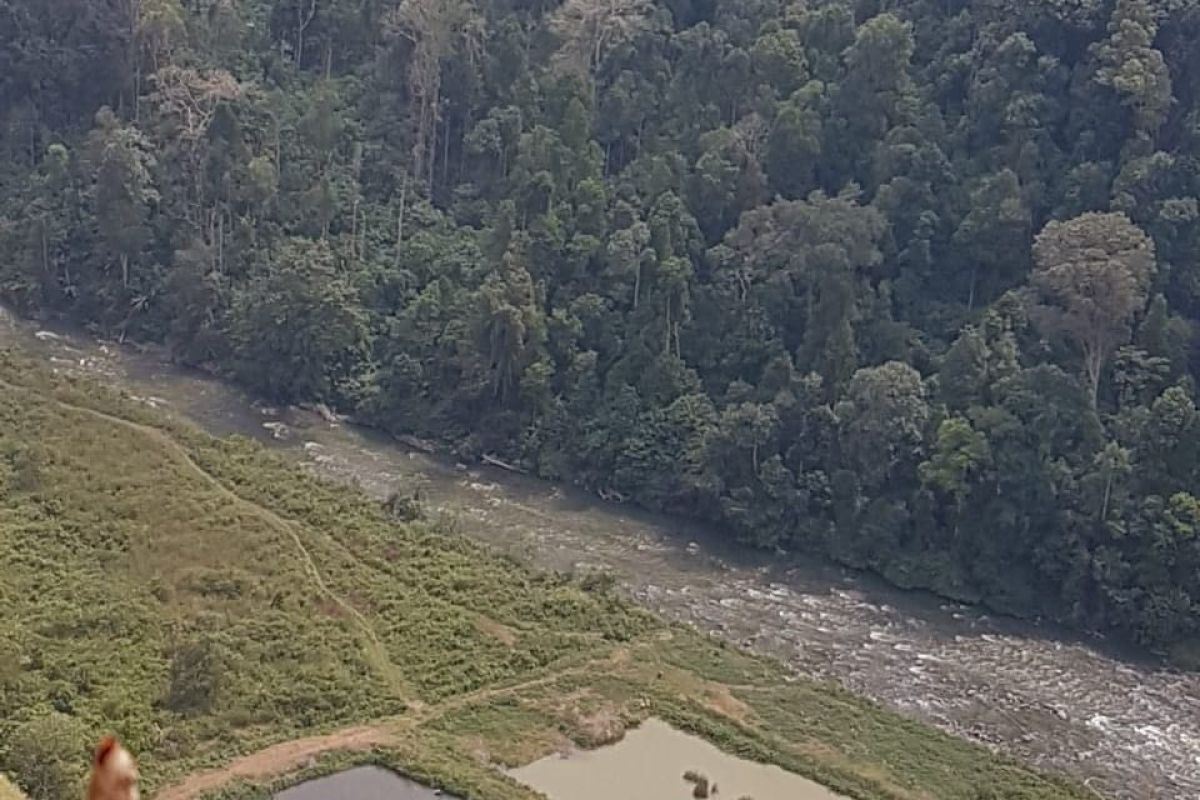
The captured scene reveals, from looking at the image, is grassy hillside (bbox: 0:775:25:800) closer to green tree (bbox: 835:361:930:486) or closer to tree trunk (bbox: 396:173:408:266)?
green tree (bbox: 835:361:930:486)

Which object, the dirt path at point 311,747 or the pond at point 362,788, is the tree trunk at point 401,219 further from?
the pond at point 362,788

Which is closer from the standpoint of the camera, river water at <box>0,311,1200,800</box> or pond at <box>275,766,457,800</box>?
pond at <box>275,766,457,800</box>

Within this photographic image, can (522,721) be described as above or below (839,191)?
below

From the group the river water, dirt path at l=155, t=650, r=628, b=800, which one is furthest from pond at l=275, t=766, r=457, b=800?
the river water

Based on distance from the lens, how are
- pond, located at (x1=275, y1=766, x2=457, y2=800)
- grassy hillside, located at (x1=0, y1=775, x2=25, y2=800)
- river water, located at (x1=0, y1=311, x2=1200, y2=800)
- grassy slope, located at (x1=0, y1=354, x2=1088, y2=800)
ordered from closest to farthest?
grassy hillside, located at (x1=0, y1=775, x2=25, y2=800) < pond, located at (x1=275, y1=766, x2=457, y2=800) < grassy slope, located at (x1=0, y1=354, x2=1088, y2=800) < river water, located at (x1=0, y1=311, x2=1200, y2=800)

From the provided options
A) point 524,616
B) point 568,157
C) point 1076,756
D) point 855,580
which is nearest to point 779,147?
point 568,157

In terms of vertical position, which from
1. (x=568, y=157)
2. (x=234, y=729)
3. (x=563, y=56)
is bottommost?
(x=234, y=729)

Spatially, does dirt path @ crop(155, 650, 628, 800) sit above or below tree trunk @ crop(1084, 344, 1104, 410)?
below

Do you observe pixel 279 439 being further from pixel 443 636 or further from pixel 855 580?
pixel 855 580
